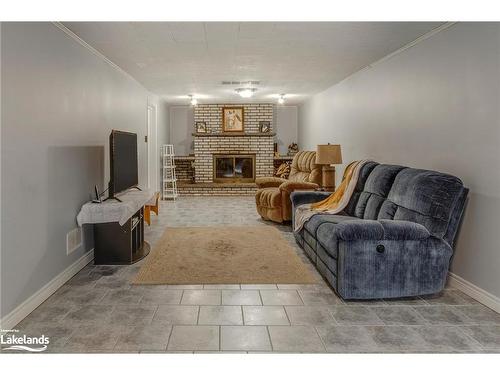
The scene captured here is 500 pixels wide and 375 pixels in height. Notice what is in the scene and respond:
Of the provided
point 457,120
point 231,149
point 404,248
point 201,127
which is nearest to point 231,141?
point 231,149

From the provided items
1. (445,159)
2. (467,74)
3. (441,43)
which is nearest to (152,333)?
(445,159)

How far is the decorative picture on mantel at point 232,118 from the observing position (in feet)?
31.1

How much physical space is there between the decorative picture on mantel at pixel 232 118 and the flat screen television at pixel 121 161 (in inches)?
194

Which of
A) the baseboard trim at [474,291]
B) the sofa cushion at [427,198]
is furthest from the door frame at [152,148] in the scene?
the baseboard trim at [474,291]

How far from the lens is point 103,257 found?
3.87 meters

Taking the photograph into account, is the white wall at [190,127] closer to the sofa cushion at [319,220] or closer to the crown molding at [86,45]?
the crown molding at [86,45]

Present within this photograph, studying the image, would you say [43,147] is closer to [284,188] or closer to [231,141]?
[284,188]

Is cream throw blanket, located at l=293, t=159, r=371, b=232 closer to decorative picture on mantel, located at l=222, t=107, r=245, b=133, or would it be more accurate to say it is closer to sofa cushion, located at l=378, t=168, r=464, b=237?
sofa cushion, located at l=378, t=168, r=464, b=237

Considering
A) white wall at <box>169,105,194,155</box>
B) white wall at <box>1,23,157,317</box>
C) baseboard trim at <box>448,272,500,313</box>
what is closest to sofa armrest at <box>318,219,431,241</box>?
baseboard trim at <box>448,272,500,313</box>

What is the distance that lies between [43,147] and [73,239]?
0.98m

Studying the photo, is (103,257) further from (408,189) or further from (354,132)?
(354,132)
